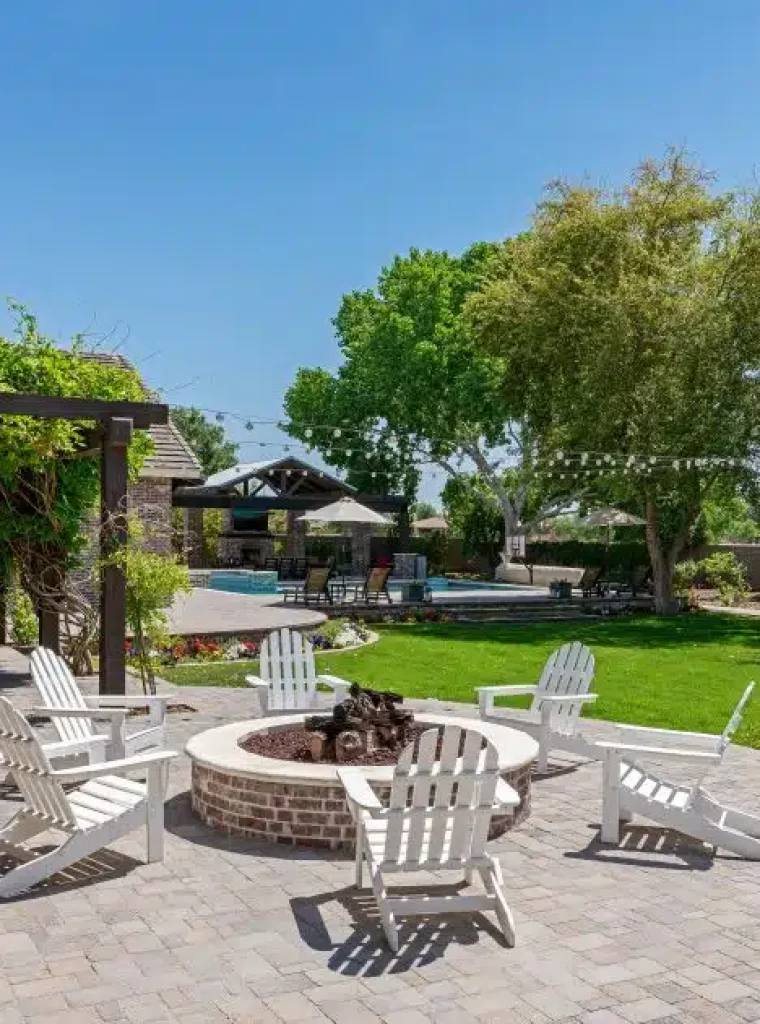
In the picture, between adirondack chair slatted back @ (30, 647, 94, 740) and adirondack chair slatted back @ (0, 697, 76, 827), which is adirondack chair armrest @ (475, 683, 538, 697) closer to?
adirondack chair slatted back @ (30, 647, 94, 740)

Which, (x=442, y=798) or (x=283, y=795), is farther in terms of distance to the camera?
(x=283, y=795)

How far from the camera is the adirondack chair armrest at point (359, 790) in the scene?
4.70m

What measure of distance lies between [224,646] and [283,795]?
28.4ft

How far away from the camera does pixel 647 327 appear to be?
870 inches

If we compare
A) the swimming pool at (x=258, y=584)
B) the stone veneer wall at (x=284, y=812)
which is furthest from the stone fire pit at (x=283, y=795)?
the swimming pool at (x=258, y=584)

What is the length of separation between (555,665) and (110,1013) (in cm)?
501

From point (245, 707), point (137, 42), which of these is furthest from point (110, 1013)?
point (137, 42)

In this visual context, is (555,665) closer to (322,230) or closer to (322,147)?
(322,147)

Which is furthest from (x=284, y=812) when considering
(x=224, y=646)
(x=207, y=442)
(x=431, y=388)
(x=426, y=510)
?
(x=207, y=442)

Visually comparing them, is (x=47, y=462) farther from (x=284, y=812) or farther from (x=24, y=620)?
(x=284, y=812)

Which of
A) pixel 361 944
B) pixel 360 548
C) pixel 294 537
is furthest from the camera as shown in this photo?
pixel 294 537

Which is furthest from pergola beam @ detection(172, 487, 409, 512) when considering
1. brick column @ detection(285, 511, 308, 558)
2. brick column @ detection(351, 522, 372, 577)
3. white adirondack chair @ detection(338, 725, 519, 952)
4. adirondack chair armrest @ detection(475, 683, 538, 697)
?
white adirondack chair @ detection(338, 725, 519, 952)

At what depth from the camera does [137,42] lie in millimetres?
11680

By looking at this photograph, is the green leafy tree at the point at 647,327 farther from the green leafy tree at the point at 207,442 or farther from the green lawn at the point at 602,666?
the green leafy tree at the point at 207,442
